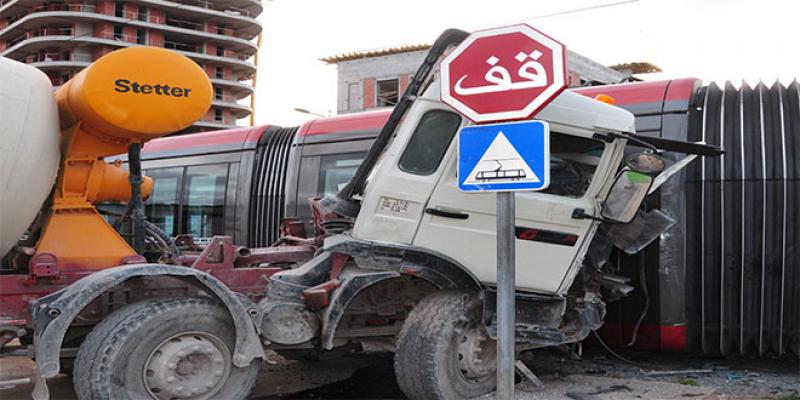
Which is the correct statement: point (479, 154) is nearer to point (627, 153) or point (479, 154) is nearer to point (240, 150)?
point (627, 153)

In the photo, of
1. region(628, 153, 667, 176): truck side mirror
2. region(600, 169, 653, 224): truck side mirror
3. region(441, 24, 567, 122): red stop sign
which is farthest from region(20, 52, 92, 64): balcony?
region(441, 24, 567, 122): red stop sign

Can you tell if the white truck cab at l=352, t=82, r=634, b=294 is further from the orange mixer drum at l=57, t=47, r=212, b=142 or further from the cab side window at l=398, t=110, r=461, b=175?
the orange mixer drum at l=57, t=47, r=212, b=142

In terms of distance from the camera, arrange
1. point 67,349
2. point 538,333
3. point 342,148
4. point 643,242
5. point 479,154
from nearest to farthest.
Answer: point 479,154, point 67,349, point 538,333, point 643,242, point 342,148

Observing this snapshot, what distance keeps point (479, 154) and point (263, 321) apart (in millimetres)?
2280

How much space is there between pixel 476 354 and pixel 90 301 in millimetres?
2779

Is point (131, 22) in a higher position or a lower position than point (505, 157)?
higher

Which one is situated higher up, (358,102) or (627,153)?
(358,102)

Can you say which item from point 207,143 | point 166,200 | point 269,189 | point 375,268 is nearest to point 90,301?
point 375,268

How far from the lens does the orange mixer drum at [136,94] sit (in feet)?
15.3

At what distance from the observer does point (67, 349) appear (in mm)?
4797

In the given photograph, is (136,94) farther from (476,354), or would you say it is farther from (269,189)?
(269,189)

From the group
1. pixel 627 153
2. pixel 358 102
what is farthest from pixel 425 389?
pixel 358 102

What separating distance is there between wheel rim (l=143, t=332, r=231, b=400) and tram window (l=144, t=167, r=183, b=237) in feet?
19.8

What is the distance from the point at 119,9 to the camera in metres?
74.1
